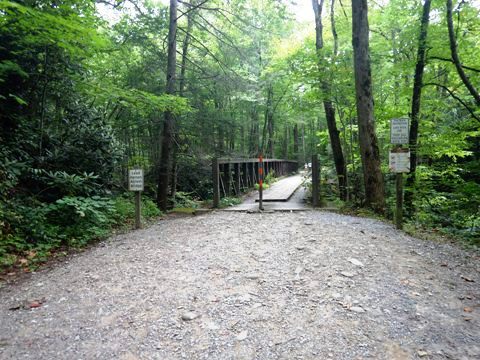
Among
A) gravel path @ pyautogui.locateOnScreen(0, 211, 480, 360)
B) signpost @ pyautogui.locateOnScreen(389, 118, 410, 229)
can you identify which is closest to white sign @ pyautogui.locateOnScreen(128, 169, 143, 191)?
gravel path @ pyautogui.locateOnScreen(0, 211, 480, 360)

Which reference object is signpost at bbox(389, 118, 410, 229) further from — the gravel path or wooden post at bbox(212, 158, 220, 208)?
wooden post at bbox(212, 158, 220, 208)

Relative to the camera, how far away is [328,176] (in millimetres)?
13188

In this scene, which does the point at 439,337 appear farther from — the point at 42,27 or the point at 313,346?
the point at 42,27

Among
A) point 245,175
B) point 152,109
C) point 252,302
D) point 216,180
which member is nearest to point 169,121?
point 152,109

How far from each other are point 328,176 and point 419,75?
19.2 ft

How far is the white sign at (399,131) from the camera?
5.85 m

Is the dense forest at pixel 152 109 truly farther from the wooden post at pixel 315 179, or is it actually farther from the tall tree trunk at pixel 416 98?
the wooden post at pixel 315 179

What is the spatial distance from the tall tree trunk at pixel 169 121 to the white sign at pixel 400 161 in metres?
5.67

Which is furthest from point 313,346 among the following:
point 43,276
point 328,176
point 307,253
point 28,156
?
point 328,176

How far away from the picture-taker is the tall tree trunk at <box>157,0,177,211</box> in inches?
332

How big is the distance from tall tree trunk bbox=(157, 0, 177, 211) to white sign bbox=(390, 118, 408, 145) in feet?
18.4

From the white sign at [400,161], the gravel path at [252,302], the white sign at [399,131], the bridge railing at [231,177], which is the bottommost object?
the gravel path at [252,302]

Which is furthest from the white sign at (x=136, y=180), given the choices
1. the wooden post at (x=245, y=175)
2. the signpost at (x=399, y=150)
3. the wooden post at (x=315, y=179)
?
the wooden post at (x=245, y=175)

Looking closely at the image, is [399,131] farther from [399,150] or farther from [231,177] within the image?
[231,177]
